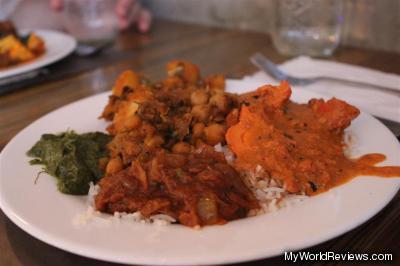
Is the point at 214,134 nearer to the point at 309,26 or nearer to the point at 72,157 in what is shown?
the point at 72,157

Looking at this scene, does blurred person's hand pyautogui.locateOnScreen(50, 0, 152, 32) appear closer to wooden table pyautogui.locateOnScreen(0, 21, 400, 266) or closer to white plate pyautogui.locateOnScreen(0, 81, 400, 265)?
wooden table pyautogui.locateOnScreen(0, 21, 400, 266)

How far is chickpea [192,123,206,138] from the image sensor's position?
131 cm

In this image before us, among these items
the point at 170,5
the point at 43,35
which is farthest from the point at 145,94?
the point at 170,5

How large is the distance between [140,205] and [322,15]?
65.8 inches

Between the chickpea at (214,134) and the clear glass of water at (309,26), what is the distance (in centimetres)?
122

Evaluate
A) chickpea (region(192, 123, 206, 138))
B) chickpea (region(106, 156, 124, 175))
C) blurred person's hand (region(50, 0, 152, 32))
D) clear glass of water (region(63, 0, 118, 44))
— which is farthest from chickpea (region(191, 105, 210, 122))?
blurred person's hand (region(50, 0, 152, 32))

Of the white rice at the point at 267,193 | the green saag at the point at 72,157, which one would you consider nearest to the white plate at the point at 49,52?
the green saag at the point at 72,157

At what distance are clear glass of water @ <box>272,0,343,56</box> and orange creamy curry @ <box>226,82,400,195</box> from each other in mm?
1080

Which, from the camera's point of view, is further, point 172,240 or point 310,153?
point 310,153

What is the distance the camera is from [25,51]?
219 cm

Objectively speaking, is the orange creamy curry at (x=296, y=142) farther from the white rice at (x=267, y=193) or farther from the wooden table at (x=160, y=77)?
the wooden table at (x=160, y=77)

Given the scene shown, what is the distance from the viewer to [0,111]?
72.1 inches

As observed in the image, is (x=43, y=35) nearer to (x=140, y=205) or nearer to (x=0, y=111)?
(x=0, y=111)

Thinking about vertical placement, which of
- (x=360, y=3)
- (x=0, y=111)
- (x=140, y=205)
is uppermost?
(x=360, y=3)
